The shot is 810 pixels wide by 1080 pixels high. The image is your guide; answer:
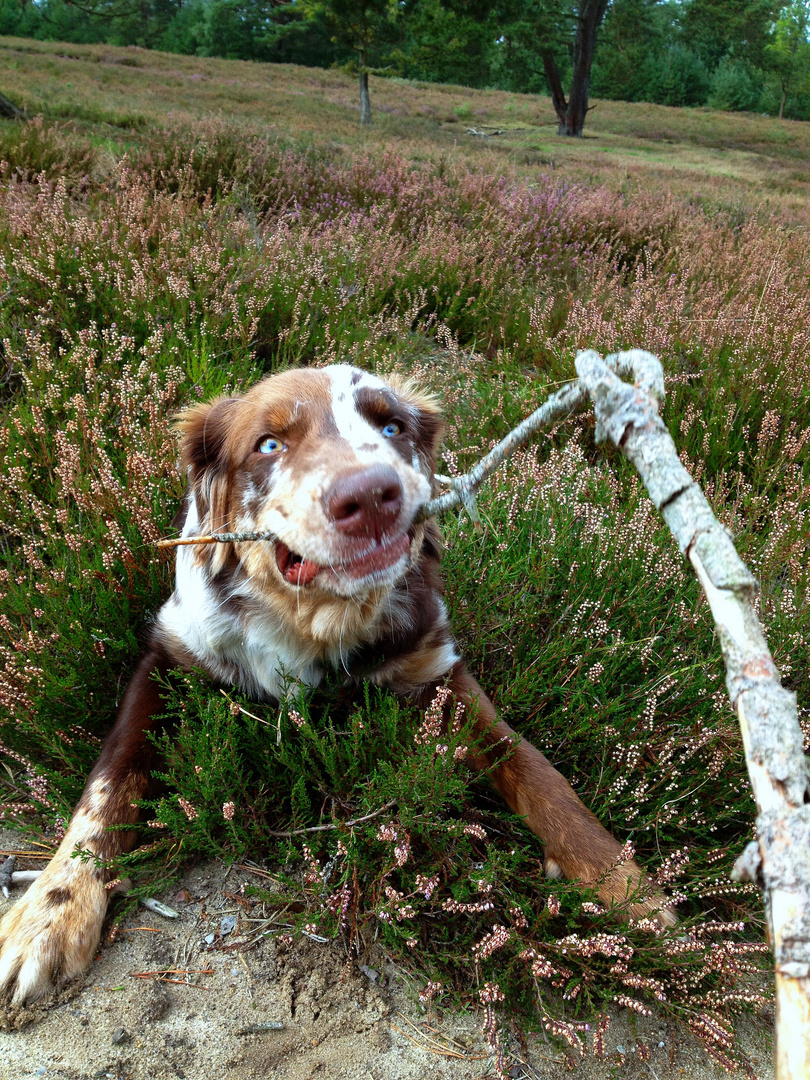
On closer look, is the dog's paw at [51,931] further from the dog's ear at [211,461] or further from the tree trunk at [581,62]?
the tree trunk at [581,62]

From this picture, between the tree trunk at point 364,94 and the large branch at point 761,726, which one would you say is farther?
the tree trunk at point 364,94

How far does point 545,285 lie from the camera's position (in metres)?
6.28

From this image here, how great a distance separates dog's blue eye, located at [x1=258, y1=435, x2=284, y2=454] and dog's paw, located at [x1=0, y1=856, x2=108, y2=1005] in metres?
1.22

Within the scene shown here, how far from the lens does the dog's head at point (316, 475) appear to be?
1.67m

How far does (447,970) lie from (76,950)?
0.92m

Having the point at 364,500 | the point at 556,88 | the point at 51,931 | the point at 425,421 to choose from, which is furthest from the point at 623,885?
the point at 556,88

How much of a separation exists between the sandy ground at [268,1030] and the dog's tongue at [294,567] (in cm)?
95

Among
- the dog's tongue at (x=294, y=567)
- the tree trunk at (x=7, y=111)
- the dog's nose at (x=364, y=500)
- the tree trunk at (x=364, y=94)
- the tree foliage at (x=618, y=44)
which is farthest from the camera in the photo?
the tree foliage at (x=618, y=44)

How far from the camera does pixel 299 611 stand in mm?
2016

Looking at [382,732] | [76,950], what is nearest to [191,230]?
[382,732]

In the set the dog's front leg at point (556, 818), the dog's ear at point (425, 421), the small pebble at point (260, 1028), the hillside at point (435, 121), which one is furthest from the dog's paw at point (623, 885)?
the hillside at point (435, 121)

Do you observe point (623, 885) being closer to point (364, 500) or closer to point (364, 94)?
point (364, 500)

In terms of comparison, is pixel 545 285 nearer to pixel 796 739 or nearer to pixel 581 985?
pixel 581 985

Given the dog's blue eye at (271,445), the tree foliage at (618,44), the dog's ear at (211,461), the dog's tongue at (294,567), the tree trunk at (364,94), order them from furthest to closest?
the tree foliage at (618,44) → the tree trunk at (364,94) → the dog's ear at (211,461) → the dog's blue eye at (271,445) → the dog's tongue at (294,567)
